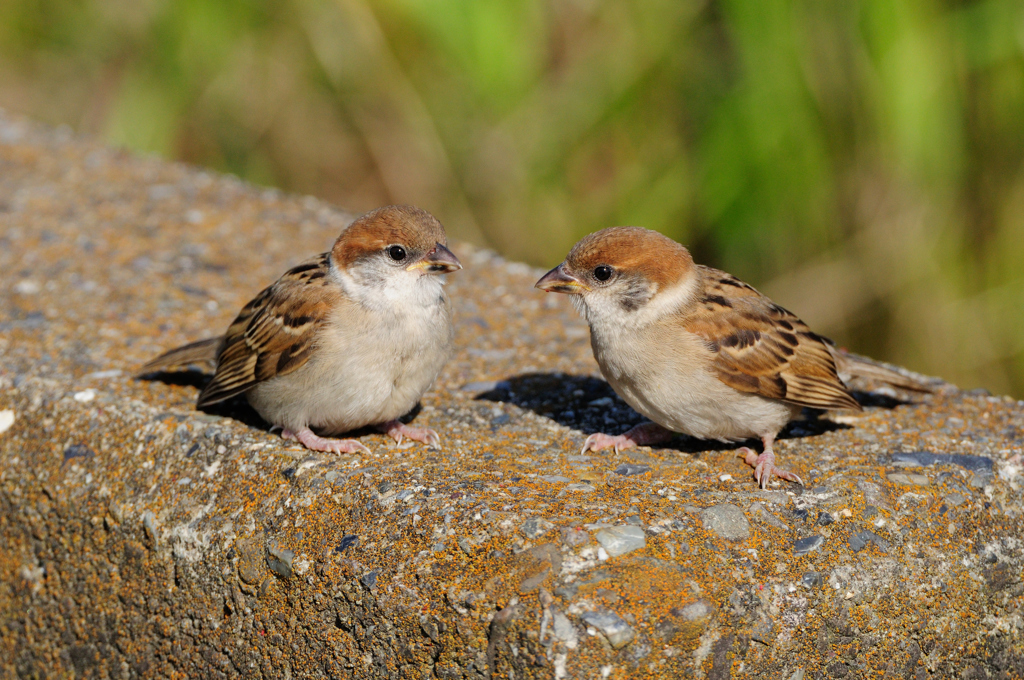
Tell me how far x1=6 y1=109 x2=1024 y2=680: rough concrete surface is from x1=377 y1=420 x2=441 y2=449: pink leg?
66mm

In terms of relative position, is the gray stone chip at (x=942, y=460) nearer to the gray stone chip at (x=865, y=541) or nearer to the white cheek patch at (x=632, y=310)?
the gray stone chip at (x=865, y=541)

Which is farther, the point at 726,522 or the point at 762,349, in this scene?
the point at 762,349

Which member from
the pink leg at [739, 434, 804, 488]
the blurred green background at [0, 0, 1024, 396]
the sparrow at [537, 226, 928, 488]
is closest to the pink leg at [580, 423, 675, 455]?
the sparrow at [537, 226, 928, 488]

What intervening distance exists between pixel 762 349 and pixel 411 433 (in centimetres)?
124

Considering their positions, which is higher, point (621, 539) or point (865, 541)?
point (865, 541)

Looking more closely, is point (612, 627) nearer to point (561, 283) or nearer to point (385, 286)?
point (561, 283)

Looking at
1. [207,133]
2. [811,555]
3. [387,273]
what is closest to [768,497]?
[811,555]

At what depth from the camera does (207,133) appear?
20.6 feet

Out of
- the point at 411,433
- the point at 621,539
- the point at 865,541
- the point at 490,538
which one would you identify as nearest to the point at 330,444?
the point at 411,433

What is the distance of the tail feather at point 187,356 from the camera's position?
372cm

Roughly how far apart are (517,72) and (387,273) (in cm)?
226

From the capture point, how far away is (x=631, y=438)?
11.0ft

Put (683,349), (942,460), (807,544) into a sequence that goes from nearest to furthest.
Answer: (807,544)
(942,460)
(683,349)

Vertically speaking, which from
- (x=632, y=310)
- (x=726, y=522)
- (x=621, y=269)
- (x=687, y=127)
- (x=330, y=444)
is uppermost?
(x=687, y=127)
